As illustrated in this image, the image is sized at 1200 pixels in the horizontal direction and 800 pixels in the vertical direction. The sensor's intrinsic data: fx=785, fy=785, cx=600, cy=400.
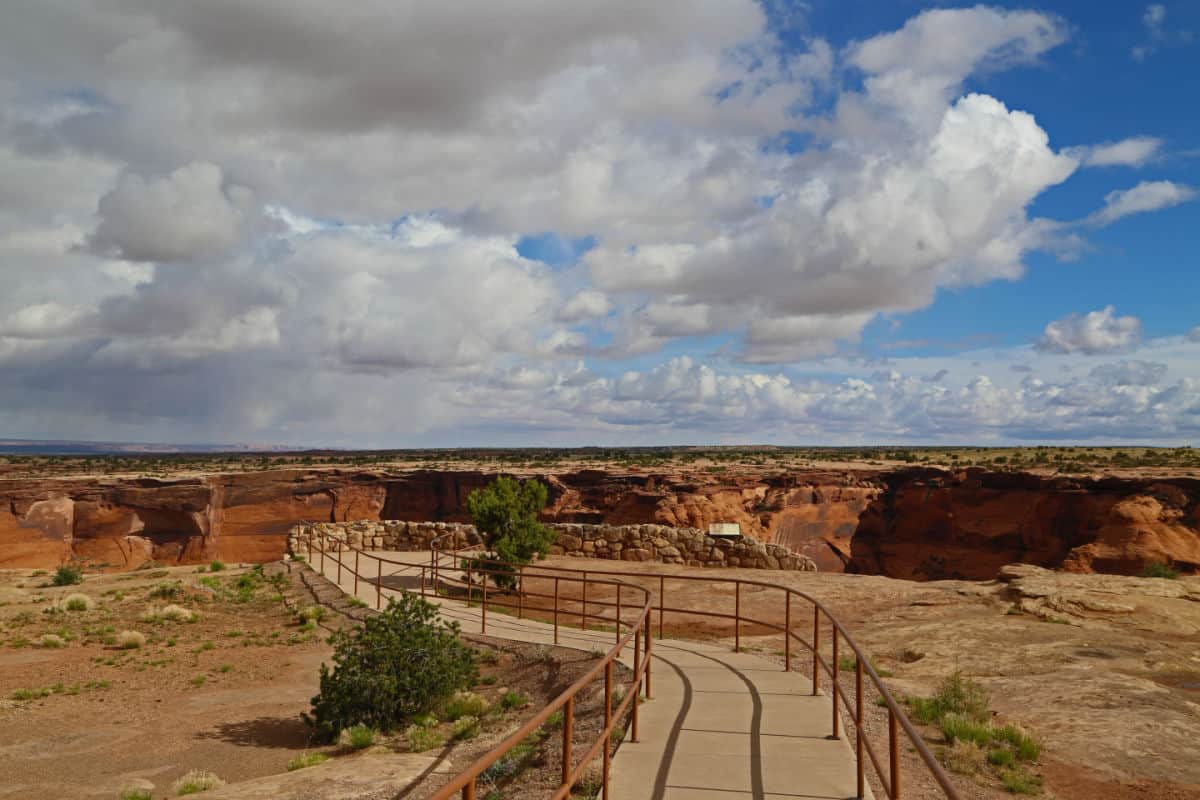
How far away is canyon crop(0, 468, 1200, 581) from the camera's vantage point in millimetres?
34331

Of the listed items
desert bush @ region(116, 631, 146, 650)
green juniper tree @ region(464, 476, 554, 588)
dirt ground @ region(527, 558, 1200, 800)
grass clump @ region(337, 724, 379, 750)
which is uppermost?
green juniper tree @ region(464, 476, 554, 588)

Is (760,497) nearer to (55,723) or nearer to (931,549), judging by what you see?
(931,549)

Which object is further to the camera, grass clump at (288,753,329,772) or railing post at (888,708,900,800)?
grass clump at (288,753,329,772)

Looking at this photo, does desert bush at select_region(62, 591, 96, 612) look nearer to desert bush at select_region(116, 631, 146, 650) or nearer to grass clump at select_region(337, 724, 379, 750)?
desert bush at select_region(116, 631, 146, 650)

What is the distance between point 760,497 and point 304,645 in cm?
2895

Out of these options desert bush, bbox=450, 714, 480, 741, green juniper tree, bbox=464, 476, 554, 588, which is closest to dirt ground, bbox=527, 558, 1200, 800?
green juniper tree, bbox=464, 476, 554, 588

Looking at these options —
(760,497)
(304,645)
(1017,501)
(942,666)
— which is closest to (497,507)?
(304,645)

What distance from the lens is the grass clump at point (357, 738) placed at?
934 cm

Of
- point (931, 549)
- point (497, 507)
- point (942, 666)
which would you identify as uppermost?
point (497, 507)

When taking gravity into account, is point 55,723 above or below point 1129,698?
below

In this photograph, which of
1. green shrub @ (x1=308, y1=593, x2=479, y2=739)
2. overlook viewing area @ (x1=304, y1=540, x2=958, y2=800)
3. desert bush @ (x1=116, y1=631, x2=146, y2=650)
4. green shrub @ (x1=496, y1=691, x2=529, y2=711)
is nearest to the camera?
overlook viewing area @ (x1=304, y1=540, x2=958, y2=800)

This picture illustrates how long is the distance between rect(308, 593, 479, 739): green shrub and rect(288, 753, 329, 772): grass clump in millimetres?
791

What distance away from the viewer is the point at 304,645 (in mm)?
15406

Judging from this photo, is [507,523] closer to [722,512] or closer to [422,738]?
[422,738]
